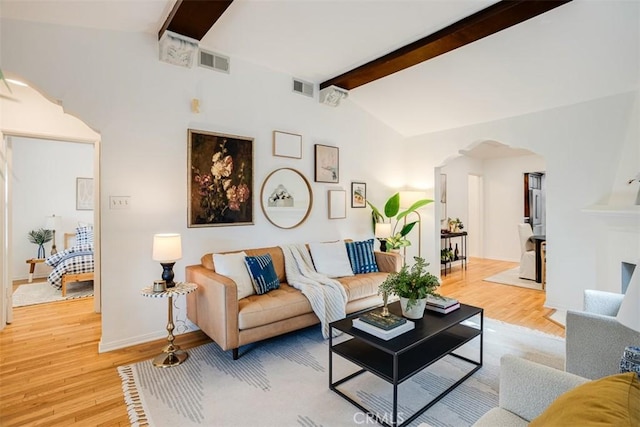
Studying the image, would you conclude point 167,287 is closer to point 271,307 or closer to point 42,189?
point 271,307

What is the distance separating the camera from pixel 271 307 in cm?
269

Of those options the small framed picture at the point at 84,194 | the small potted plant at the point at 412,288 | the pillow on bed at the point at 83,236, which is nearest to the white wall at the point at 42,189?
the small framed picture at the point at 84,194

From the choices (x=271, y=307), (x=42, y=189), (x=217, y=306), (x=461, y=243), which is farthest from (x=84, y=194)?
(x=461, y=243)

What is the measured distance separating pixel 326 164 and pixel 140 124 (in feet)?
7.28

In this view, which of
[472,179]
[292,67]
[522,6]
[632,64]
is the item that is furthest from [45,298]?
[472,179]

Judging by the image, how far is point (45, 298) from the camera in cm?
426

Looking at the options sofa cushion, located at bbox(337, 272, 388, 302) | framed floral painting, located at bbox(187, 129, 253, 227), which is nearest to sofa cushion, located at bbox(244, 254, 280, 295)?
framed floral painting, located at bbox(187, 129, 253, 227)

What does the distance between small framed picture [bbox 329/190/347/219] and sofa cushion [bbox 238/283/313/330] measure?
1582 millimetres

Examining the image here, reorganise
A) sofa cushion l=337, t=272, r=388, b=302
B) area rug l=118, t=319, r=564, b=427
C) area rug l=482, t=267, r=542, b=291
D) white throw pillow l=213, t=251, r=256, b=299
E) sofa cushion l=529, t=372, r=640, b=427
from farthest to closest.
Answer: area rug l=482, t=267, r=542, b=291 → sofa cushion l=337, t=272, r=388, b=302 → white throw pillow l=213, t=251, r=256, b=299 → area rug l=118, t=319, r=564, b=427 → sofa cushion l=529, t=372, r=640, b=427

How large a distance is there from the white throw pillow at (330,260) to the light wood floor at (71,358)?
140cm

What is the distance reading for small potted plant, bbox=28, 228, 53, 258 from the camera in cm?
536

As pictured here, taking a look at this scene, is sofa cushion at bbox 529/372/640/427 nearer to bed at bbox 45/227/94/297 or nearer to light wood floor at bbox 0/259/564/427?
light wood floor at bbox 0/259/564/427

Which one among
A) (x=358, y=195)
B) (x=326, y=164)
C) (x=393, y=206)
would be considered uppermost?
(x=326, y=164)

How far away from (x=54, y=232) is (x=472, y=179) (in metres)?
8.76
